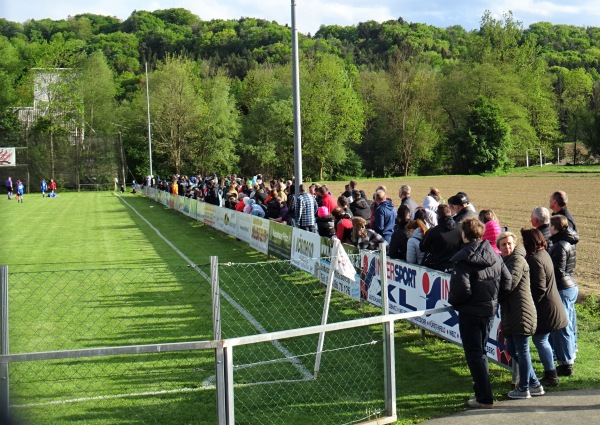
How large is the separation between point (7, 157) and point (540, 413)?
5945cm

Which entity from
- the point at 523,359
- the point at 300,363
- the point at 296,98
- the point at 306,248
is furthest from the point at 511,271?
the point at 296,98

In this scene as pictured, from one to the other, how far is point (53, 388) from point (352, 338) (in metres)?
3.91

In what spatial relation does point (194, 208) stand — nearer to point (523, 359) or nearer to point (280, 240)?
point (280, 240)

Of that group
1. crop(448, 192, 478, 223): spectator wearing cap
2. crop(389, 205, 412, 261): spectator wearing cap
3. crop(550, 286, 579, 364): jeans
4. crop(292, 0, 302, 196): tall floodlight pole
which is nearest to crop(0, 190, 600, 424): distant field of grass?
crop(550, 286, 579, 364): jeans

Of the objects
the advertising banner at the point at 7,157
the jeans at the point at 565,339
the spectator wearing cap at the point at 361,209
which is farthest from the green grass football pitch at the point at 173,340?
the advertising banner at the point at 7,157

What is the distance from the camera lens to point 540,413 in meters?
6.26

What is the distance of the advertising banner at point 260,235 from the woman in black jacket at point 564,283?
9925 millimetres

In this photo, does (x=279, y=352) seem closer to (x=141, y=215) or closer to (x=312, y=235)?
(x=312, y=235)

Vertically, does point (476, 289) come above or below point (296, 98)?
below

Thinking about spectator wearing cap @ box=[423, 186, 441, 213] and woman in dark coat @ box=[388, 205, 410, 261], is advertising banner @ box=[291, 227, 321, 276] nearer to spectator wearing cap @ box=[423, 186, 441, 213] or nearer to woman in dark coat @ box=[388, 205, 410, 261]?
spectator wearing cap @ box=[423, 186, 441, 213]

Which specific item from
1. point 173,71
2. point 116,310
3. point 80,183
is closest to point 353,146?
point 173,71

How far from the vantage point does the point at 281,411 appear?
6.59 m

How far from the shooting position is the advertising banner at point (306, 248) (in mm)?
13008

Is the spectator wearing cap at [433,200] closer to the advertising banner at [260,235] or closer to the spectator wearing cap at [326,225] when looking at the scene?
the spectator wearing cap at [326,225]
